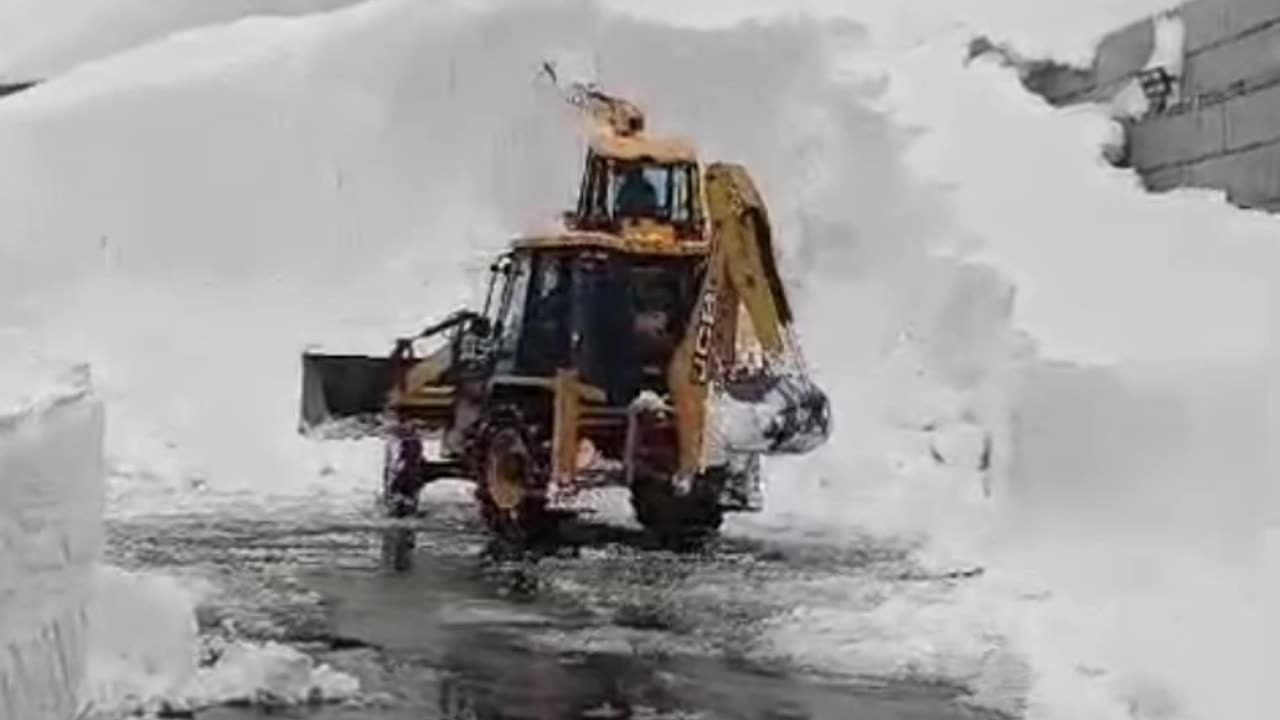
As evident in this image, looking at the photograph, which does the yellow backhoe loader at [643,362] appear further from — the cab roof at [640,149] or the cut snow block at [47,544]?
the cut snow block at [47,544]

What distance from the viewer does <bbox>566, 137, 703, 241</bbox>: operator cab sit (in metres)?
15.9

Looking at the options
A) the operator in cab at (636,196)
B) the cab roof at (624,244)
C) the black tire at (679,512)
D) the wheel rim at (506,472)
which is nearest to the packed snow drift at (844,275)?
the black tire at (679,512)

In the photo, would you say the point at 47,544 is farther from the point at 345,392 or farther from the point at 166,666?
the point at 345,392

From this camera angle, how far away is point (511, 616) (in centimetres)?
1245

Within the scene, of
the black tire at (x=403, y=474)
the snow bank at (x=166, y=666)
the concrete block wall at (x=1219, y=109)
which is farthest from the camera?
the black tire at (x=403, y=474)

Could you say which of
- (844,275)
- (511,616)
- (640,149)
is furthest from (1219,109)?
(511,616)

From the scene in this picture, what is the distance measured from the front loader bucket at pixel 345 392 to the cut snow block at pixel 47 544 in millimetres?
8422

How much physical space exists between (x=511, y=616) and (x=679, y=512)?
3407mm

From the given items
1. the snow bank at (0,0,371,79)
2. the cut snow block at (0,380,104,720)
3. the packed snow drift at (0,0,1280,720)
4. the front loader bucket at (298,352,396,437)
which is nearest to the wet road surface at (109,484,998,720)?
the packed snow drift at (0,0,1280,720)

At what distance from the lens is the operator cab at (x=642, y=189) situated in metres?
15.9

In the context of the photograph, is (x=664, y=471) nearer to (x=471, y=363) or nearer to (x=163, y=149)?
(x=471, y=363)

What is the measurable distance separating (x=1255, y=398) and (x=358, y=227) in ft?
40.9

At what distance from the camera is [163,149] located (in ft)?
83.6

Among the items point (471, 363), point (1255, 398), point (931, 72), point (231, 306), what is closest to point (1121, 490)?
point (1255, 398)
